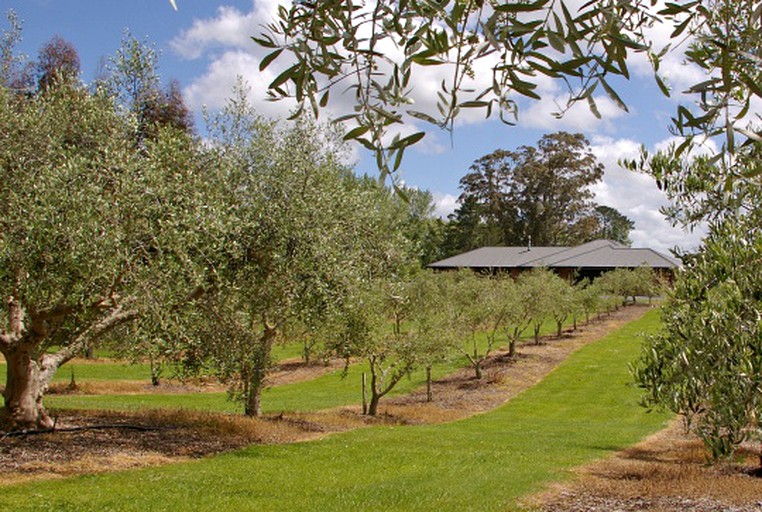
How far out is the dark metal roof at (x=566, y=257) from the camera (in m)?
71.9

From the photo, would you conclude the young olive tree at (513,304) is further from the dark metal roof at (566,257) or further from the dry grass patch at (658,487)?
the dark metal roof at (566,257)

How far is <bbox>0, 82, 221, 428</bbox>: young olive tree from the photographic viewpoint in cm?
1076

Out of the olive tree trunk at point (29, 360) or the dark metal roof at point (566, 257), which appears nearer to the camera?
the olive tree trunk at point (29, 360)

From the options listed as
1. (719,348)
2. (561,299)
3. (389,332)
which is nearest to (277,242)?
(719,348)

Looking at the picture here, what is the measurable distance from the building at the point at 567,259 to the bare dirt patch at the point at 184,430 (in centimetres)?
3650

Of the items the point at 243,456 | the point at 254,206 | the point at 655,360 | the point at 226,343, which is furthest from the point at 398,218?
the point at 655,360

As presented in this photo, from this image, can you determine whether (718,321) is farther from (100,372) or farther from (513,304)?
(100,372)

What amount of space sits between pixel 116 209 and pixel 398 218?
353 inches

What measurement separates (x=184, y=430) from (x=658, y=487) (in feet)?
37.3

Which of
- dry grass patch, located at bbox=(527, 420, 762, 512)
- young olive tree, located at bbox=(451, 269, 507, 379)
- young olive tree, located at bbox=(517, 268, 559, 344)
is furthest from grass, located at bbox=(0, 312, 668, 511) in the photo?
young olive tree, located at bbox=(517, 268, 559, 344)

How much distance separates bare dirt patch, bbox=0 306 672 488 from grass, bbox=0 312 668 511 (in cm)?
96

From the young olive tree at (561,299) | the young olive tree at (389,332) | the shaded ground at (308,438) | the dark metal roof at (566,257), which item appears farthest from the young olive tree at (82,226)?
the dark metal roof at (566,257)

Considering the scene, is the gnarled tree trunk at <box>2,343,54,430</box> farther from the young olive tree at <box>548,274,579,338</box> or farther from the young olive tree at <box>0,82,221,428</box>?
the young olive tree at <box>548,274,579,338</box>

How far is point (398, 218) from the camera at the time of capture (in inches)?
746
